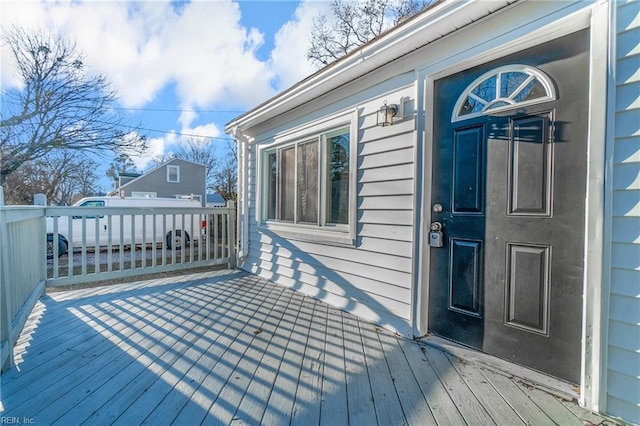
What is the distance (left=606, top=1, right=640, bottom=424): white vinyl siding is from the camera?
1.36 m

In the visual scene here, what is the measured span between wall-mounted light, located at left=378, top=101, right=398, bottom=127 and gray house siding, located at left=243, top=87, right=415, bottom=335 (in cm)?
8

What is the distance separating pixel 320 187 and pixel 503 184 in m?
1.94

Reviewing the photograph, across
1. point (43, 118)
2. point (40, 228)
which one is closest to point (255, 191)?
point (40, 228)

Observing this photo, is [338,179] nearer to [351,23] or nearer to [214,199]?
[351,23]

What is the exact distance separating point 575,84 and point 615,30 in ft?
0.87

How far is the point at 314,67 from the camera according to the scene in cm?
879

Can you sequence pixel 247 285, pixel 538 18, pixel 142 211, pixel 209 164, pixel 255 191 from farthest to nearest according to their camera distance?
pixel 209 164
pixel 255 191
pixel 142 211
pixel 247 285
pixel 538 18

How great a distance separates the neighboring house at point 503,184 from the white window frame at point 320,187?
36mm

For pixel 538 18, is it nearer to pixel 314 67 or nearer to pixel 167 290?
pixel 167 290

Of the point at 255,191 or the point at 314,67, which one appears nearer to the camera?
the point at 255,191

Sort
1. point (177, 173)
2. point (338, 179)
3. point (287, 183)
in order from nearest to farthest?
point (338, 179)
point (287, 183)
point (177, 173)

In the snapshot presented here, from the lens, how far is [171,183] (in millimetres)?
18078

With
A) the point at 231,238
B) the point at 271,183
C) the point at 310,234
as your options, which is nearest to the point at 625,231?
the point at 310,234

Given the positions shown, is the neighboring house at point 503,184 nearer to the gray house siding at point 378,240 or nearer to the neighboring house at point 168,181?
the gray house siding at point 378,240
